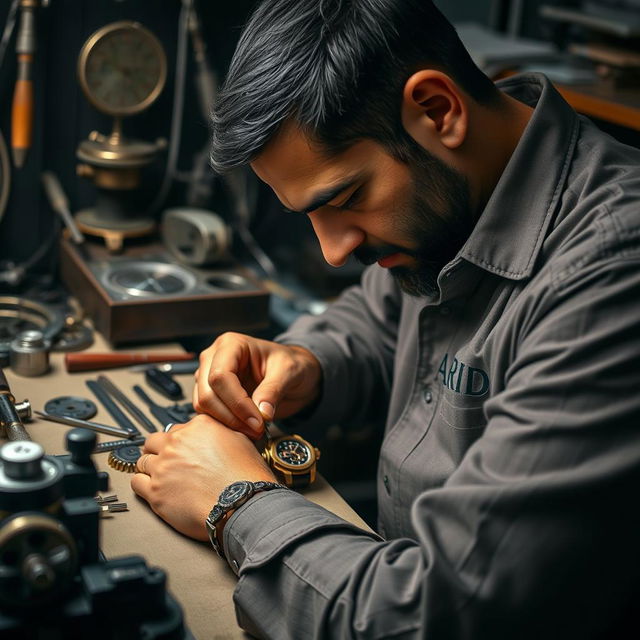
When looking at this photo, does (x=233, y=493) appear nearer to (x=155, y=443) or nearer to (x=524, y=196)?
(x=155, y=443)

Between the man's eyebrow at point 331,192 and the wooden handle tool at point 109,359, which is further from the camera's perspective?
the wooden handle tool at point 109,359

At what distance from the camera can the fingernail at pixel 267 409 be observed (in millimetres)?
1520

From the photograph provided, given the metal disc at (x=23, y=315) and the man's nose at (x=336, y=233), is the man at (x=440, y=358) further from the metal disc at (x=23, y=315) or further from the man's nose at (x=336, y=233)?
the metal disc at (x=23, y=315)

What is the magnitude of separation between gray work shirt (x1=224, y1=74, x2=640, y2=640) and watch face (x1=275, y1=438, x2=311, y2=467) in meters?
0.18

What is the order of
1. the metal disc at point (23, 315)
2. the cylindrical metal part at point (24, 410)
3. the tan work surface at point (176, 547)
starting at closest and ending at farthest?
the tan work surface at point (176, 547) < the cylindrical metal part at point (24, 410) < the metal disc at point (23, 315)

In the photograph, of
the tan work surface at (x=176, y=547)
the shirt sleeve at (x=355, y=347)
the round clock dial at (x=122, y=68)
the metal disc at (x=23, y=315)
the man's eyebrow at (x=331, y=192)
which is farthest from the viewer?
the round clock dial at (x=122, y=68)

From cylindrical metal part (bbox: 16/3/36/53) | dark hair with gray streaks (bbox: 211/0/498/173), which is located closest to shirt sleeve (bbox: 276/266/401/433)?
dark hair with gray streaks (bbox: 211/0/498/173)

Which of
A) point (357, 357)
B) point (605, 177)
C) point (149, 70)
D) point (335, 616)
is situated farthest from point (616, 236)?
point (149, 70)

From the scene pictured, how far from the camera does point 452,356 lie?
150 centimetres

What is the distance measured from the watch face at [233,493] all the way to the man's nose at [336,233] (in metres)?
0.34

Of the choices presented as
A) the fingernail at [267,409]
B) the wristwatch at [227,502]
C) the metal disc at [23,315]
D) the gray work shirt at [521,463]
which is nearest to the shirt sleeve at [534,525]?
the gray work shirt at [521,463]

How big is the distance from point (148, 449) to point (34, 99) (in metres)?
1.10

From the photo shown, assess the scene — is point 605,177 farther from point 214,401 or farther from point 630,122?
point 630,122

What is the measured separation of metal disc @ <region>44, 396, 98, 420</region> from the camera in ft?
5.42
